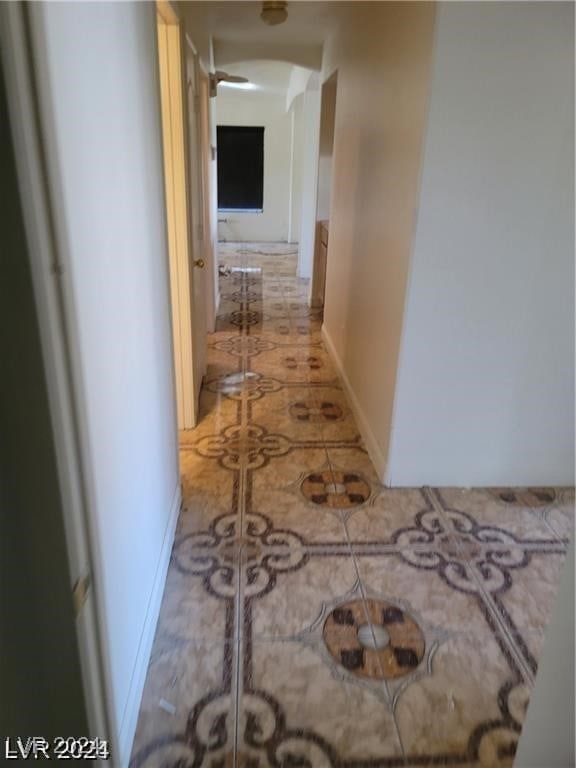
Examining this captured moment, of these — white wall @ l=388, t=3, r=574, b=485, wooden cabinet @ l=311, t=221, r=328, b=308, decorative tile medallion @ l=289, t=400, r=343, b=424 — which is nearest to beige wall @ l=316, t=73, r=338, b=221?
wooden cabinet @ l=311, t=221, r=328, b=308

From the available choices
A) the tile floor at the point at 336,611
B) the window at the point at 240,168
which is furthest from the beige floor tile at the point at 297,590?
the window at the point at 240,168

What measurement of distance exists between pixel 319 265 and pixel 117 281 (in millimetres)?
4337

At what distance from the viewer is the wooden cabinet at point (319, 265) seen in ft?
17.4

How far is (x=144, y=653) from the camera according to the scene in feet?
5.11

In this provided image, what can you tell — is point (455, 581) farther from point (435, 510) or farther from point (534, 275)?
point (534, 275)

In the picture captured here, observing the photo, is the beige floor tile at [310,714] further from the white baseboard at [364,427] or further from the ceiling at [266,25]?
the ceiling at [266,25]

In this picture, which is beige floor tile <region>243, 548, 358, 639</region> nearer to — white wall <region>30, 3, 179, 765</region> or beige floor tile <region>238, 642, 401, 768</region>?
beige floor tile <region>238, 642, 401, 768</region>

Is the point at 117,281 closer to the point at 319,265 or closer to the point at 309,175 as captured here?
the point at 319,265

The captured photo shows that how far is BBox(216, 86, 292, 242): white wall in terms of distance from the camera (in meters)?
9.16

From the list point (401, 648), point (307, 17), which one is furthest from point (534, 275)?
point (307, 17)

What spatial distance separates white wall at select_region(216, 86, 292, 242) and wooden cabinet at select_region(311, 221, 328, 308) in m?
4.46

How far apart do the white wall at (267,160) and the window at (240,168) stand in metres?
0.10

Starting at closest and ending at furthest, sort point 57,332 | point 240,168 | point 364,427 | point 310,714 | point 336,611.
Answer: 1. point 57,332
2. point 310,714
3. point 336,611
4. point 364,427
5. point 240,168

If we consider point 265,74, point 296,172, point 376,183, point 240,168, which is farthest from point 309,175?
point 376,183
